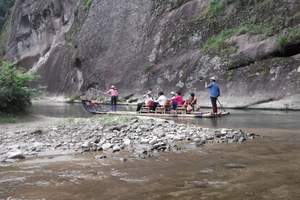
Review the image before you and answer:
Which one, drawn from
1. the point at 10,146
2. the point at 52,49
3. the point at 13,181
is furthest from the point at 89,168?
the point at 52,49

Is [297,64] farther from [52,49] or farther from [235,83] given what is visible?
[52,49]

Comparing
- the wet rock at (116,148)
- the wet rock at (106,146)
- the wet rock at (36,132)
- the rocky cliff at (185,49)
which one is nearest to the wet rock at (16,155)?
the wet rock at (106,146)

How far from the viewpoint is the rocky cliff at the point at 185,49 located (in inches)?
1228

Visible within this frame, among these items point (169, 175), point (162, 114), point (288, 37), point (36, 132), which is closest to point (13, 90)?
point (36, 132)

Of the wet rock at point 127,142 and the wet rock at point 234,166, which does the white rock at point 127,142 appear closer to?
the wet rock at point 127,142

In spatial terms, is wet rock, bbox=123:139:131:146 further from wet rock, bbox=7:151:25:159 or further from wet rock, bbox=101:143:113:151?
wet rock, bbox=7:151:25:159

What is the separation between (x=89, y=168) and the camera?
10289mm

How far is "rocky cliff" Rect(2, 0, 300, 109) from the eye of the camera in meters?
31.2

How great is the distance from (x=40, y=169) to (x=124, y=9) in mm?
37872

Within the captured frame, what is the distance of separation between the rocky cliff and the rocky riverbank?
14.2m

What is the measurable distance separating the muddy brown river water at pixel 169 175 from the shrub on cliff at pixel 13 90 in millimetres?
9391

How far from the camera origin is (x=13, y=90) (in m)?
20.7

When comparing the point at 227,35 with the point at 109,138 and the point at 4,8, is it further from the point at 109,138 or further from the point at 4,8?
the point at 4,8

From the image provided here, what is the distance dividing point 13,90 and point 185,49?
19.9m
